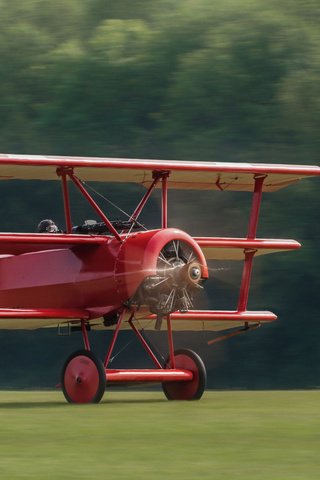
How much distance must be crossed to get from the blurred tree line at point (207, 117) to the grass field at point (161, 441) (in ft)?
46.9

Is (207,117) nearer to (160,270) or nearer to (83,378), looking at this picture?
(160,270)

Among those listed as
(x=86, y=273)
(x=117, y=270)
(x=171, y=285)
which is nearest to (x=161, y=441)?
(x=171, y=285)

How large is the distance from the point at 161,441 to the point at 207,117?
21698mm

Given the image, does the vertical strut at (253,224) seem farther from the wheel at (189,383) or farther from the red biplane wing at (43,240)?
the red biplane wing at (43,240)

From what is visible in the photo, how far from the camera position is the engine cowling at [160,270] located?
12.9m

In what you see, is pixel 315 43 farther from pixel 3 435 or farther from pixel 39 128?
pixel 3 435

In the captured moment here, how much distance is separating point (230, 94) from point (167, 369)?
17.1 m

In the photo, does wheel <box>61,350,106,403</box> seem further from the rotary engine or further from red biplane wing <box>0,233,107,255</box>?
red biplane wing <box>0,233,107,255</box>

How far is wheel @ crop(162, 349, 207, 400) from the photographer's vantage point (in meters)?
13.5

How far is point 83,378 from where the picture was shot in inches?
500

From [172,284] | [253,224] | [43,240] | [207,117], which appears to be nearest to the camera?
[43,240]

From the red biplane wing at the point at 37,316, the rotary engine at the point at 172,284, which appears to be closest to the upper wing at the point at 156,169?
the rotary engine at the point at 172,284

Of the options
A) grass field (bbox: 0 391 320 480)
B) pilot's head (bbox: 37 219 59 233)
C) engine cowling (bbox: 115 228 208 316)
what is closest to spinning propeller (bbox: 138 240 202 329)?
engine cowling (bbox: 115 228 208 316)

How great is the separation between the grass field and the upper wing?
8.66 feet
